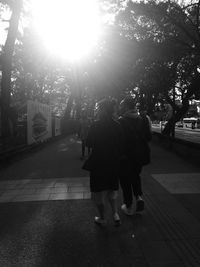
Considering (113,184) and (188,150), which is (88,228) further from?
(188,150)

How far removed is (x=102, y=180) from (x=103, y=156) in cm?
32

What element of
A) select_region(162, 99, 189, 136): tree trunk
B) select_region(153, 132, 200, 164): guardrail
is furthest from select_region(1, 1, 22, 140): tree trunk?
select_region(162, 99, 189, 136): tree trunk

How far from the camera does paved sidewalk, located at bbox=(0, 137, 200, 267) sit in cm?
435

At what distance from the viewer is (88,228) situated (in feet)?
18.0

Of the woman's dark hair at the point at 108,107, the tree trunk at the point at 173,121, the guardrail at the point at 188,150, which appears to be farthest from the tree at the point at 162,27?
the woman's dark hair at the point at 108,107

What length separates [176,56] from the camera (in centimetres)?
1695

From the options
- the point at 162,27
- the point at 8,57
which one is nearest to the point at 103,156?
the point at 162,27

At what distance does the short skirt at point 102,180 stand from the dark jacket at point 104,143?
0.07 m

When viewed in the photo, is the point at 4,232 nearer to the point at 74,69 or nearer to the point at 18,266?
the point at 18,266

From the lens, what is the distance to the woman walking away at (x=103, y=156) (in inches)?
218

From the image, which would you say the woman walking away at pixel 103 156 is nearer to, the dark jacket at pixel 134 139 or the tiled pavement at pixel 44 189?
the dark jacket at pixel 134 139

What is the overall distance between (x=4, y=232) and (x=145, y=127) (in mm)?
2547

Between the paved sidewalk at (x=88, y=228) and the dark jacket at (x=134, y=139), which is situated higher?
the dark jacket at (x=134, y=139)

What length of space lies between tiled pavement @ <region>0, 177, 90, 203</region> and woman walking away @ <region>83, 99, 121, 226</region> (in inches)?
78.7
